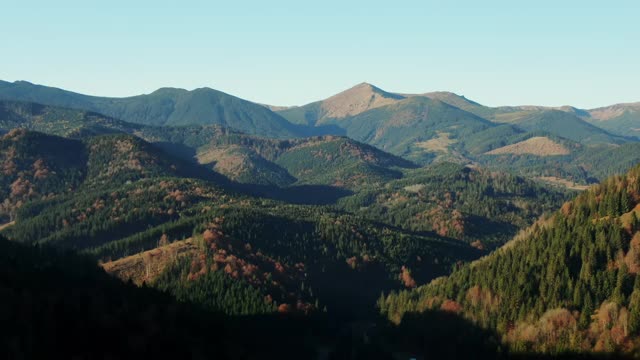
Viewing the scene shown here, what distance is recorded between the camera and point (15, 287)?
19750 cm

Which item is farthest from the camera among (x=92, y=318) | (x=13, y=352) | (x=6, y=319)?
(x=92, y=318)

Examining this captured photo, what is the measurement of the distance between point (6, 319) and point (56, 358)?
1762 centimetres

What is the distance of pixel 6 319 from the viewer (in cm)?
17112

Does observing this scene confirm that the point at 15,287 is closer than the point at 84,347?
No

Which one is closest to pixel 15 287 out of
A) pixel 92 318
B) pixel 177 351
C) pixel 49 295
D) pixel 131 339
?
pixel 49 295

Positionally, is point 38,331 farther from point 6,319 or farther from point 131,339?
point 131,339

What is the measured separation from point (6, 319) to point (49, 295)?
89.5 ft

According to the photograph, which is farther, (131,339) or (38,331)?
(131,339)

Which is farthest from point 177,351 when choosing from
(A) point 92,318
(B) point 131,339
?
(A) point 92,318

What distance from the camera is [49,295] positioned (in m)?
198

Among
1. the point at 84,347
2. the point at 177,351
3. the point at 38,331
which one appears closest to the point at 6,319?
the point at 38,331

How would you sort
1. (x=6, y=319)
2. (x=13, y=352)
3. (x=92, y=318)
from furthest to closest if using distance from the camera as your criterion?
(x=92, y=318) < (x=6, y=319) < (x=13, y=352)

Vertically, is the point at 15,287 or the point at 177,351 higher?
the point at 15,287

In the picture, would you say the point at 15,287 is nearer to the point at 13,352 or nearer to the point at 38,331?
the point at 38,331
